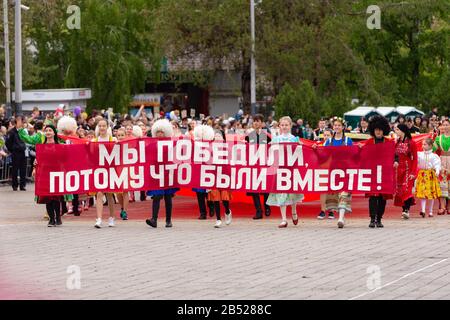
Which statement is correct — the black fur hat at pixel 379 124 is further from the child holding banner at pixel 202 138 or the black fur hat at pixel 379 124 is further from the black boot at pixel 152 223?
the black boot at pixel 152 223

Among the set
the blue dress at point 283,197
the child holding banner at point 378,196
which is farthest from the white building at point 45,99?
the child holding banner at point 378,196

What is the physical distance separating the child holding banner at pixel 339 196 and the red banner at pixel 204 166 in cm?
16

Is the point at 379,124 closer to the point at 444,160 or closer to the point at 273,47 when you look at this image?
the point at 444,160

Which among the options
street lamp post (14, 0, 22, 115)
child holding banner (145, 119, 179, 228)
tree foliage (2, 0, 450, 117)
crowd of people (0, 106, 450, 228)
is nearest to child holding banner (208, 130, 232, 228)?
crowd of people (0, 106, 450, 228)

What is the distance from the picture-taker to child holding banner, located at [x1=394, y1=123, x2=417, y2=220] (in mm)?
21828

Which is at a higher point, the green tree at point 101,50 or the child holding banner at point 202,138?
the green tree at point 101,50

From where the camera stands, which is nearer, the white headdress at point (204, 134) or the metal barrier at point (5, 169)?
the white headdress at point (204, 134)

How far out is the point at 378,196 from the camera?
822 inches

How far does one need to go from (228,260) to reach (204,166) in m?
6.34

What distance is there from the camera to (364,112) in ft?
166

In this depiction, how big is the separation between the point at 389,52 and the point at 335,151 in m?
37.8

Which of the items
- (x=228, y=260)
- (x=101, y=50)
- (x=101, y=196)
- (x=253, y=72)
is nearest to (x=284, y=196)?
(x=101, y=196)

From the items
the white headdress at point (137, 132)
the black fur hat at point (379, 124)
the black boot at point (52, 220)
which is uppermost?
the black fur hat at point (379, 124)

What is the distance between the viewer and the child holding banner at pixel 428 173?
22938 mm
